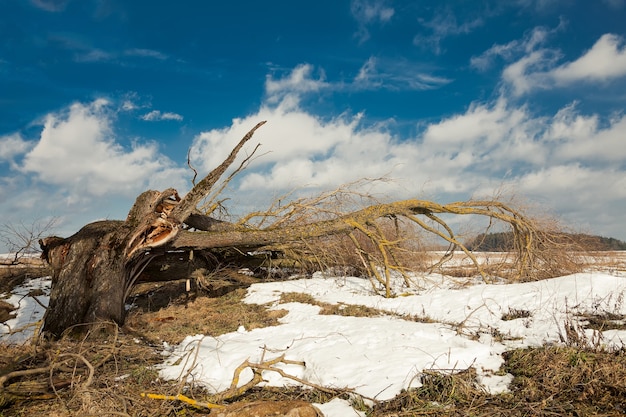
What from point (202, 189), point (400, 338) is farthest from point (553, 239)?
point (202, 189)

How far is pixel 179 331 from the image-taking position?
6.57m

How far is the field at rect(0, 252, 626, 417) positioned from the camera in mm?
3299

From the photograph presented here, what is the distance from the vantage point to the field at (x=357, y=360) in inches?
130

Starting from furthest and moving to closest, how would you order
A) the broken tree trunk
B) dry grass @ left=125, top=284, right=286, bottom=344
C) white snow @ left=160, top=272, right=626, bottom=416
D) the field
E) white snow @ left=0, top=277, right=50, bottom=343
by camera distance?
white snow @ left=0, top=277, right=50, bottom=343 → dry grass @ left=125, top=284, right=286, bottom=344 → the broken tree trunk → white snow @ left=160, top=272, right=626, bottom=416 → the field

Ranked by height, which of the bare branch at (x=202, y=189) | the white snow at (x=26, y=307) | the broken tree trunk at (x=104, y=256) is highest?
the bare branch at (x=202, y=189)

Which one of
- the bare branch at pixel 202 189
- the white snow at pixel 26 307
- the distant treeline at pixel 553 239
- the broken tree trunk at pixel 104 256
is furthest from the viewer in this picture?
the distant treeline at pixel 553 239

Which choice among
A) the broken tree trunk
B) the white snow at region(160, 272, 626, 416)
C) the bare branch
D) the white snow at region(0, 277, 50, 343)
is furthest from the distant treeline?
the white snow at region(0, 277, 50, 343)

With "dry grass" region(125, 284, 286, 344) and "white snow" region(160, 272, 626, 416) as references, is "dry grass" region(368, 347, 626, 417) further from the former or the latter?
"dry grass" region(125, 284, 286, 344)

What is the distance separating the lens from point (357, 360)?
4.38 m

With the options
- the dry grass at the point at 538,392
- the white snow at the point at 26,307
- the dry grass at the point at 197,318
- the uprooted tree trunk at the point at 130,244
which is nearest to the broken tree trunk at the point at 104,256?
the uprooted tree trunk at the point at 130,244

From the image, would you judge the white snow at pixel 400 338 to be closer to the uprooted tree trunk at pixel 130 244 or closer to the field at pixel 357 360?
the field at pixel 357 360

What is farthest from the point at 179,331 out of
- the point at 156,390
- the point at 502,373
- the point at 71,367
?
the point at 502,373

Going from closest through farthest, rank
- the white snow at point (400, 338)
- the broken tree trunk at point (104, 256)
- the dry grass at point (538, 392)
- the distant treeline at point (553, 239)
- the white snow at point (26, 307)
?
the dry grass at point (538, 392) < the white snow at point (400, 338) < the broken tree trunk at point (104, 256) < the white snow at point (26, 307) < the distant treeline at point (553, 239)

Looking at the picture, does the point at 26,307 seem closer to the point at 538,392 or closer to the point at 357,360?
the point at 357,360
